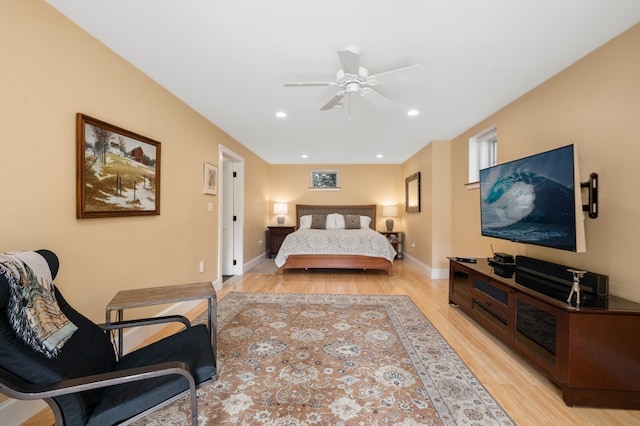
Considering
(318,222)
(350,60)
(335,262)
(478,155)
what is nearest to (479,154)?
(478,155)

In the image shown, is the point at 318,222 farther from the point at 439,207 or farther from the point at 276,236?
the point at 439,207

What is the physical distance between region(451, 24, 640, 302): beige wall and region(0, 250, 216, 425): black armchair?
268cm

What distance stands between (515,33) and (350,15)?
115 cm

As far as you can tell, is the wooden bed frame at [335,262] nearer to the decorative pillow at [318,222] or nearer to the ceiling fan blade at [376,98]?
the decorative pillow at [318,222]

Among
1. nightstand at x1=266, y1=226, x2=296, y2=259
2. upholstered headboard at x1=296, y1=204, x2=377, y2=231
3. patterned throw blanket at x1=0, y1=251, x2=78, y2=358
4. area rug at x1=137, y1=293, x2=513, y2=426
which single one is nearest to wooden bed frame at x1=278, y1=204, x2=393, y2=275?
nightstand at x1=266, y1=226, x2=296, y2=259

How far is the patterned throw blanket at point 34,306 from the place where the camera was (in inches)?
41.0

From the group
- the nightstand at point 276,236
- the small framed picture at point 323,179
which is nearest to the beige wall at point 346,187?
the small framed picture at point 323,179

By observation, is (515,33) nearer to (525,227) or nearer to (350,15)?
(350,15)

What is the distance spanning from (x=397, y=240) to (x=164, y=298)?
5537 millimetres

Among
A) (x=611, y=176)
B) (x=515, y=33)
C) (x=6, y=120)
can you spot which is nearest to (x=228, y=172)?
(x=6, y=120)

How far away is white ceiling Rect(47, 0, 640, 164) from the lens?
1.62 meters

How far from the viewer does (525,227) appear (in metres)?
2.31

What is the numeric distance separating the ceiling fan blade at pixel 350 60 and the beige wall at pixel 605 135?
1.79 metres

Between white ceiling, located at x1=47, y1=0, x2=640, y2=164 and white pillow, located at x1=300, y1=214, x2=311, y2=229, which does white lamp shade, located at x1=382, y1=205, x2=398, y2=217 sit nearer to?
white pillow, located at x1=300, y1=214, x2=311, y2=229
